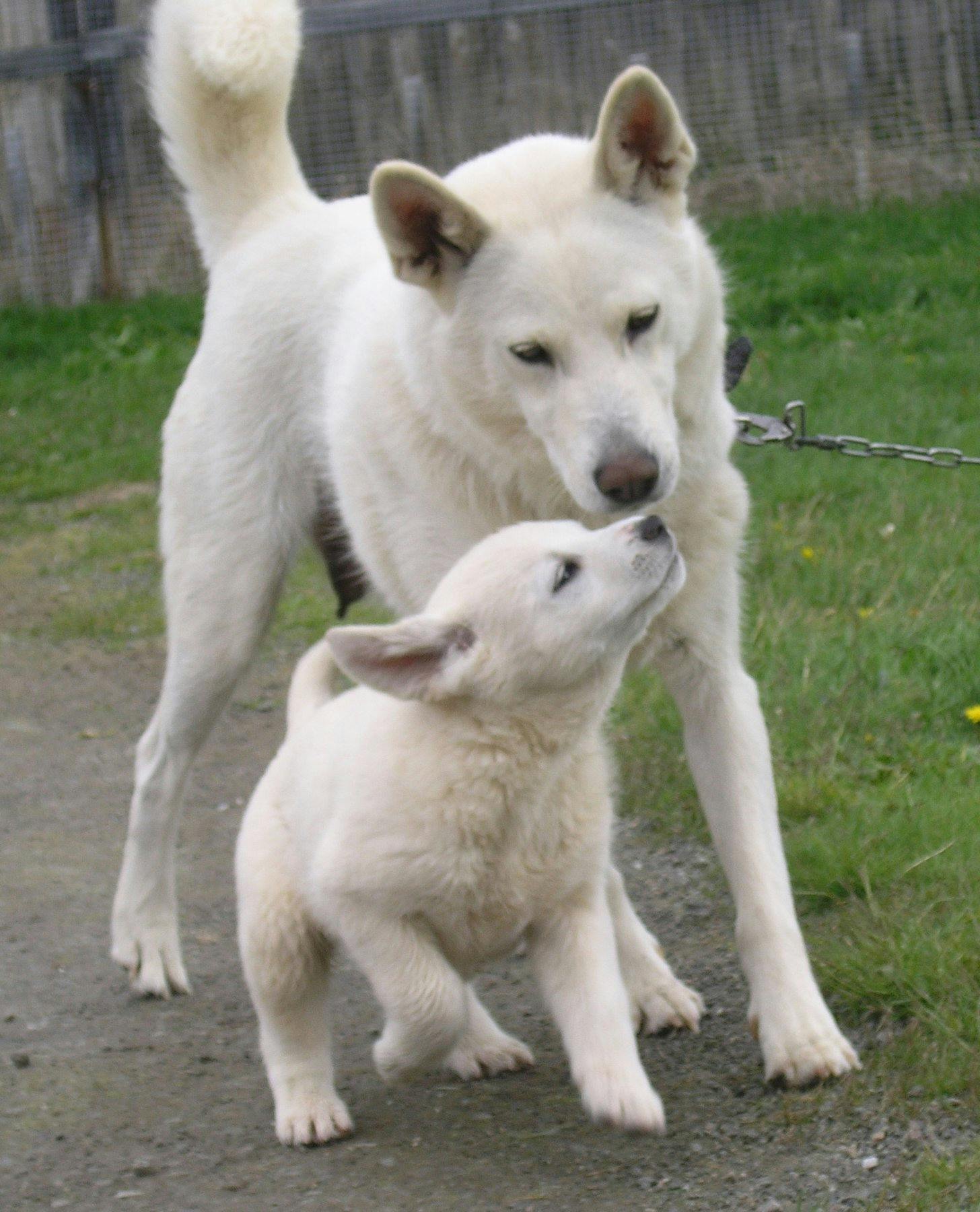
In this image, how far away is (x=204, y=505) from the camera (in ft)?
14.3

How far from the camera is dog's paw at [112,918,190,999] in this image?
409 centimetres

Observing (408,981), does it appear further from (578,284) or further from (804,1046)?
(578,284)

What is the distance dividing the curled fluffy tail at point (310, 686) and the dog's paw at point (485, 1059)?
2.23ft

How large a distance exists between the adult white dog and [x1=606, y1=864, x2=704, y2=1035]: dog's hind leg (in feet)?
0.77

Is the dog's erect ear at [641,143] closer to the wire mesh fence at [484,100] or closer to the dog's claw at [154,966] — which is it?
the dog's claw at [154,966]

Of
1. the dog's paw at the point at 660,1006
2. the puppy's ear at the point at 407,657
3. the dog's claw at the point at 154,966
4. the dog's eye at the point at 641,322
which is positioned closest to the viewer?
the puppy's ear at the point at 407,657

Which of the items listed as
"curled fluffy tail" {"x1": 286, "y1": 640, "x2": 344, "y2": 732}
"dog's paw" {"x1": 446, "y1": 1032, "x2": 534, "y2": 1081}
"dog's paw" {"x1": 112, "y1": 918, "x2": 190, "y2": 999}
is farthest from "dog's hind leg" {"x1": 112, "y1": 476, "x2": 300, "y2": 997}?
"dog's paw" {"x1": 446, "y1": 1032, "x2": 534, "y2": 1081}

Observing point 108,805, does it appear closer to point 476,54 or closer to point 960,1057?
point 960,1057

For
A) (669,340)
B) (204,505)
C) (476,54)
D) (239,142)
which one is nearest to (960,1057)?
(669,340)

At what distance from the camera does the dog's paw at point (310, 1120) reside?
10.4ft

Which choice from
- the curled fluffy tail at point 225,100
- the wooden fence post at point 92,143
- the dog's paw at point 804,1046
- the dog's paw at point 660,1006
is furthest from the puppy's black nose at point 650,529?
the wooden fence post at point 92,143

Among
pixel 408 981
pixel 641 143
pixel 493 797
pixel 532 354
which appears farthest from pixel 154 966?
pixel 641 143

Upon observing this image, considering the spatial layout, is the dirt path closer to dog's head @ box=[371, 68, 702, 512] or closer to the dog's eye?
dog's head @ box=[371, 68, 702, 512]

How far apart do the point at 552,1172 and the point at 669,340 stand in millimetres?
1447
